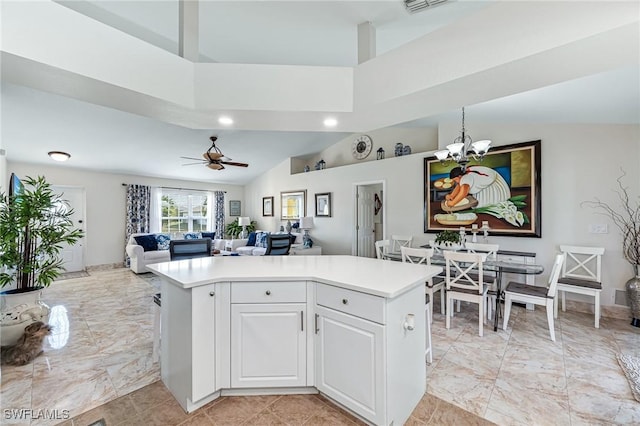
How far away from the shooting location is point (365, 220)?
6.26m

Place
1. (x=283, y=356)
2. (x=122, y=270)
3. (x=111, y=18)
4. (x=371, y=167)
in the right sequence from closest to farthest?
(x=283, y=356)
(x=111, y=18)
(x=371, y=167)
(x=122, y=270)

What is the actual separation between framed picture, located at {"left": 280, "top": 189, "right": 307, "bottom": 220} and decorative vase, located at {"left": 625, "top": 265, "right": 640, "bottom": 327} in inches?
222

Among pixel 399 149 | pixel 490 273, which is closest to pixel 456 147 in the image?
pixel 490 273

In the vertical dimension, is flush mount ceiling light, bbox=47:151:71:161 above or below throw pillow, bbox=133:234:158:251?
above

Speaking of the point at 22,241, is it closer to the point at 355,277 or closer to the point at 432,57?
the point at 355,277

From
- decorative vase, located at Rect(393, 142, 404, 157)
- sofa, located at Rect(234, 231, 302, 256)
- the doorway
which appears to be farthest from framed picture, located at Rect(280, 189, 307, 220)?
decorative vase, located at Rect(393, 142, 404, 157)

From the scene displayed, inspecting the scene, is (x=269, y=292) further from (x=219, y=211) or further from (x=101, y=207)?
(x=219, y=211)

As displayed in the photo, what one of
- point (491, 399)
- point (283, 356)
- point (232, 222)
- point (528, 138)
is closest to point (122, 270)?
point (232, 222)

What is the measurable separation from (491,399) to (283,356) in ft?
4.90

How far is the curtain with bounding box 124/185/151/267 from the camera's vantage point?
6711 mm

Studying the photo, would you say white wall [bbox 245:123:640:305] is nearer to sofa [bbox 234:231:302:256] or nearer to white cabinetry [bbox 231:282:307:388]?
sofa [bbox 234:231:302:256]

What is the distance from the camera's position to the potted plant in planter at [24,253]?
2594 millimetres

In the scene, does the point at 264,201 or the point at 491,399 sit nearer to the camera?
the point at 491,399

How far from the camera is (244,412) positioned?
1.78 m
